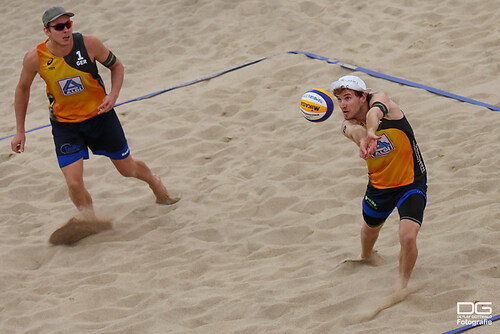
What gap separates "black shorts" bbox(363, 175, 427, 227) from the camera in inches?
159

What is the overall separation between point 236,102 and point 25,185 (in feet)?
7.84

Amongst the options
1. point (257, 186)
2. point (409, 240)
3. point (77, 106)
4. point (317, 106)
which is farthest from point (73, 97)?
point (409, 240)

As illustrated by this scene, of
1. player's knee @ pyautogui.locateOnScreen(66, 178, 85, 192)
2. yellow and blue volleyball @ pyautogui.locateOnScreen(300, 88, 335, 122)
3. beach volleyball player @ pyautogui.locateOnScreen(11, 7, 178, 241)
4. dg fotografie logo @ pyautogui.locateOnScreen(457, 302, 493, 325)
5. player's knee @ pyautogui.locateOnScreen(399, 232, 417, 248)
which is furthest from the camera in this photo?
player's knee @ pyautogui.locateOnScreen(66, 178, 85, 192)

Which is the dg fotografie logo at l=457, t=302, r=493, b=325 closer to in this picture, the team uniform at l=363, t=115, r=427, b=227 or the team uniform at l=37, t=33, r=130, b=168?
the team uniform at l=363, t=115, r=427, b=227

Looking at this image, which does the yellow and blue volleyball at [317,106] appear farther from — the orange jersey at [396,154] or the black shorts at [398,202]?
the black shorts at [398,202]

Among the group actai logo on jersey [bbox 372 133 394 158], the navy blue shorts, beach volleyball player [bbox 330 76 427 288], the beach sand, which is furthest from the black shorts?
the navy blue shorts

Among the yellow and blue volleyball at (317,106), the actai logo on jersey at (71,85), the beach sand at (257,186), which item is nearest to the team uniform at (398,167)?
the yellow and blue volleyball at (317,106)

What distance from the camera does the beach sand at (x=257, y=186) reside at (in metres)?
4.26

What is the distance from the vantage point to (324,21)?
30.7ft

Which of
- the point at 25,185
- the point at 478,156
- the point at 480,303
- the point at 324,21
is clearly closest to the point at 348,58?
the point at 324,21

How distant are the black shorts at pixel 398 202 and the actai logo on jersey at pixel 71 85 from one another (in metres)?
2.34

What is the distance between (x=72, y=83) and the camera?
5.27m

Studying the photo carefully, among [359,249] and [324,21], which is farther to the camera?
[324,21]

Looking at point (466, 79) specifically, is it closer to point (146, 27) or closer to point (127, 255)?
point (127, 255)
